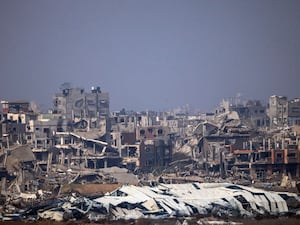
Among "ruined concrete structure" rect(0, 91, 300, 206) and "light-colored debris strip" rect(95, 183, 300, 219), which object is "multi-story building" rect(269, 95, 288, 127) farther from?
"light-colored debris strip" rect(95, 183, 300, 219)

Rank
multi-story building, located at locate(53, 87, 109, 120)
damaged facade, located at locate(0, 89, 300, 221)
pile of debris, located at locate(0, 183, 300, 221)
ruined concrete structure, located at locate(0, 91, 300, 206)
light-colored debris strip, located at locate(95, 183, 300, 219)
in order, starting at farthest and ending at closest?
multi-story building, located at locate(53, 87, 109, 120)
ruined concrete structure, located at locate(0, 91, 300, 206)
damaged facade, located at locate(0, 89, 300, 221)
light-colored debris strip, located at locate(95, 183, 300, 219)
pile of debris, located at locate(0, 183, 300, 221)

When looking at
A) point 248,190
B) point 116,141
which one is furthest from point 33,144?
point 248,190

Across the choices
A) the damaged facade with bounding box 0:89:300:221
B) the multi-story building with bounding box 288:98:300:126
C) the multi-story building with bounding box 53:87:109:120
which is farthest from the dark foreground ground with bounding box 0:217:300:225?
the multi-story building with bounding box 288:98:300:126

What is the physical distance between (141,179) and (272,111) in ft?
36.8

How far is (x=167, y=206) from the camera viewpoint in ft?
40.0

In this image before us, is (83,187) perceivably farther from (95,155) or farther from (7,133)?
(7,133)

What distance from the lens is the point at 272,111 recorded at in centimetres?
2820

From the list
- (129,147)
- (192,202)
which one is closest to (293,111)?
(129,147)

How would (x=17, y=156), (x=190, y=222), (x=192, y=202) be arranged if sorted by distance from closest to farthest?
(x=190, y=222) < (x=192, y=202) < (x=17, y=156)

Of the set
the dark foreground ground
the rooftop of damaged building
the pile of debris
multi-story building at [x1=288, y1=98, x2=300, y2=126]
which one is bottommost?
the dark foreground ground

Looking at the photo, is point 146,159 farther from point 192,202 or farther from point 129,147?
point 192,202

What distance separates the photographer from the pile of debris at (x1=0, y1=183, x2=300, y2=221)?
38.8ft

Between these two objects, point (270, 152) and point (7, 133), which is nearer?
point (270, 152)

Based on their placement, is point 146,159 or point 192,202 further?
point 146,159
